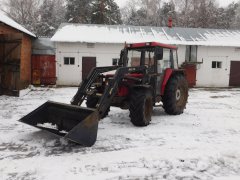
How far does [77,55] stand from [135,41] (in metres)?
4.05

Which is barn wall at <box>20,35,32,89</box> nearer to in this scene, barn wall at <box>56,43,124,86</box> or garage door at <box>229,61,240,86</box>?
barn wall at <box>56,43,124,86</box>

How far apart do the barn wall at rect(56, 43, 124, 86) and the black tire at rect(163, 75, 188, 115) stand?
10.6 m

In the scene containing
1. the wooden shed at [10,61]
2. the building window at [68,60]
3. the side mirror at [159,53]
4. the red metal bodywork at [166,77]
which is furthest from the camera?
the building window at [68,60]

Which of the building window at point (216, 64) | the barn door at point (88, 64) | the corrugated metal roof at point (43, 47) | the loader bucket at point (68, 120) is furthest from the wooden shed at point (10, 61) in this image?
the building window at point (216, 64)

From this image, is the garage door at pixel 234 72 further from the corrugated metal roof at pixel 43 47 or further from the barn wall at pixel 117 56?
the corrugated metal roof at pixel 43 47

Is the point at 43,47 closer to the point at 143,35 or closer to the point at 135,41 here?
the point at 135,41

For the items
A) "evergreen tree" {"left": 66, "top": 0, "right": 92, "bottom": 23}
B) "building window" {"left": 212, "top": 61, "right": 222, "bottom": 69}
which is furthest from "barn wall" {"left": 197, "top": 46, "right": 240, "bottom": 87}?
"evergreen tree" {"left": 66, "top": 0, "right": 92, "bottom": 23}

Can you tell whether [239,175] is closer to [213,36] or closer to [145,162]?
[145,162]

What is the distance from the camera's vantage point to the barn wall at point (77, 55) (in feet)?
61.6

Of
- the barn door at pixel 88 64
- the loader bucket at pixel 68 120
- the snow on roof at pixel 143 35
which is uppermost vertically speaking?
the snow on roof at pixel 143 35

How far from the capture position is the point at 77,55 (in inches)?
744

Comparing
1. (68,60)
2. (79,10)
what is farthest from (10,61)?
(79,10)

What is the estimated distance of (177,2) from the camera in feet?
142

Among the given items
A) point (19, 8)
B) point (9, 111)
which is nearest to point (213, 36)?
point (9, 111)
